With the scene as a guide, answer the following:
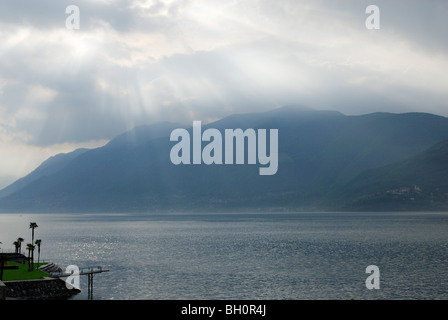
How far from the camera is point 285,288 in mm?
85875

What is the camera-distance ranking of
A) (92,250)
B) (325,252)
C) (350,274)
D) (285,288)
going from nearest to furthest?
(285,288), (350,274), (325,252), (92,250)

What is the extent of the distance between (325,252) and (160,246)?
65412 millimetres

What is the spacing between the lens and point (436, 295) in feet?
253

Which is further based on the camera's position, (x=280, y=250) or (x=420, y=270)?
(x=280, y=250)

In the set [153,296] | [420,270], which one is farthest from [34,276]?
[420,270]
